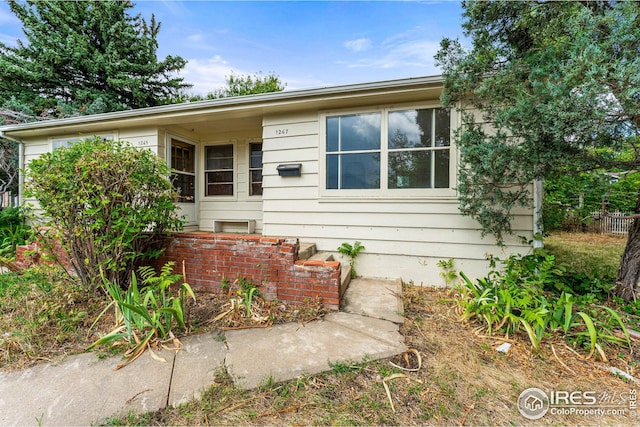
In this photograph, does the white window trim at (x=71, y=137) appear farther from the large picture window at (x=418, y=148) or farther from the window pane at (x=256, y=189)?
the large picture window at (x=418, y=148)

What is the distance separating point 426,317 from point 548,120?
2.13m

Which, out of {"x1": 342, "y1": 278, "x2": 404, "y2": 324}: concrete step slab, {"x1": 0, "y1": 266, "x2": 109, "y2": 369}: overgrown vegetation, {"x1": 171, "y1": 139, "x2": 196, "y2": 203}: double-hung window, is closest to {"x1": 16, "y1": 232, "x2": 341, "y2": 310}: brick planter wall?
{"x1": 342, "y1": 278, "x2": 404, "y2": 324}: concrete step slab

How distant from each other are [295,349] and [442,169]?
9.89 ft

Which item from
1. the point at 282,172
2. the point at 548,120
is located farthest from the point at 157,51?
the point at 548,120

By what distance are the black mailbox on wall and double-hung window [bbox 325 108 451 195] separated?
1.49ft

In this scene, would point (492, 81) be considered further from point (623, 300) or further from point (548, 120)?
point (623, 300)

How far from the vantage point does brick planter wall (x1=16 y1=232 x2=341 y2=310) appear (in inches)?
112

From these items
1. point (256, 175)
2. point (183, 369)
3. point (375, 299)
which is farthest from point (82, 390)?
point (256, 175)

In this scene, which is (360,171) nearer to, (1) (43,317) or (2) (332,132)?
(2) (332,132)

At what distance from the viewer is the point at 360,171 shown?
156 inches

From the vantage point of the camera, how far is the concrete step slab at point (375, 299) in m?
2.75

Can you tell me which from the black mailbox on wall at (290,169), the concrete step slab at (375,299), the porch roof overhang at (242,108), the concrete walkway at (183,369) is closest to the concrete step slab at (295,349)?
the concrete walkway at (183,369)

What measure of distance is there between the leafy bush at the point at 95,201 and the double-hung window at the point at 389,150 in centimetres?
251

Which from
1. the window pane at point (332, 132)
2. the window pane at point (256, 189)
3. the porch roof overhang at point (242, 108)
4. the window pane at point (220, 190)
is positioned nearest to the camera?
the porch roof overhang at point (242, 108)
